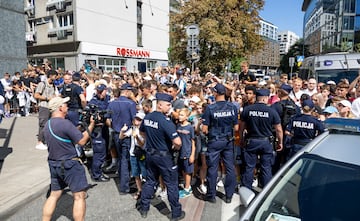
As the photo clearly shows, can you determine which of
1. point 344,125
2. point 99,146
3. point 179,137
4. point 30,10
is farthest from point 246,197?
point 30,10

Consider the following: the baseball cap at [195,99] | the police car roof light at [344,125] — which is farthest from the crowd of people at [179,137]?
the police car roof light at [344,125]

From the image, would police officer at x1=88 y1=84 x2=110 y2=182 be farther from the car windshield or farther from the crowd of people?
the car windshield

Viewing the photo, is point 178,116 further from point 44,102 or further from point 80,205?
point 44,102

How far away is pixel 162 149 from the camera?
381cm

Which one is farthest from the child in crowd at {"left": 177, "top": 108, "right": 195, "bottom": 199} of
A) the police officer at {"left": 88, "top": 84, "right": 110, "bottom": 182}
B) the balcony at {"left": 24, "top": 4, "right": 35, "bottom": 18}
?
the balcony at {"left": 24, "top": 4, "right": 35, "bottom": 18}

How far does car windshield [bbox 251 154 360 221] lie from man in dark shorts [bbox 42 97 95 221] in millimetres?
2264

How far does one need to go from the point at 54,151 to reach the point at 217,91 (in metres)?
2.51

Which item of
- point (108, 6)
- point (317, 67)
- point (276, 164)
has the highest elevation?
point (108, 6)

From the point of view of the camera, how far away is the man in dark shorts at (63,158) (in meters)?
3.35

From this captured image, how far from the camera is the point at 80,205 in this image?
343cm

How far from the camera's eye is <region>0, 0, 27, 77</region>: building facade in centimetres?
1344

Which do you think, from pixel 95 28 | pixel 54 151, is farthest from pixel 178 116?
pixel 95 28

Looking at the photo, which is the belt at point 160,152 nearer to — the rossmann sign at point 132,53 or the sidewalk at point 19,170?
the sidewalk at point 19,170

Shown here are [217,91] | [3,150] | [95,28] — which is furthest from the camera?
[95,28]
